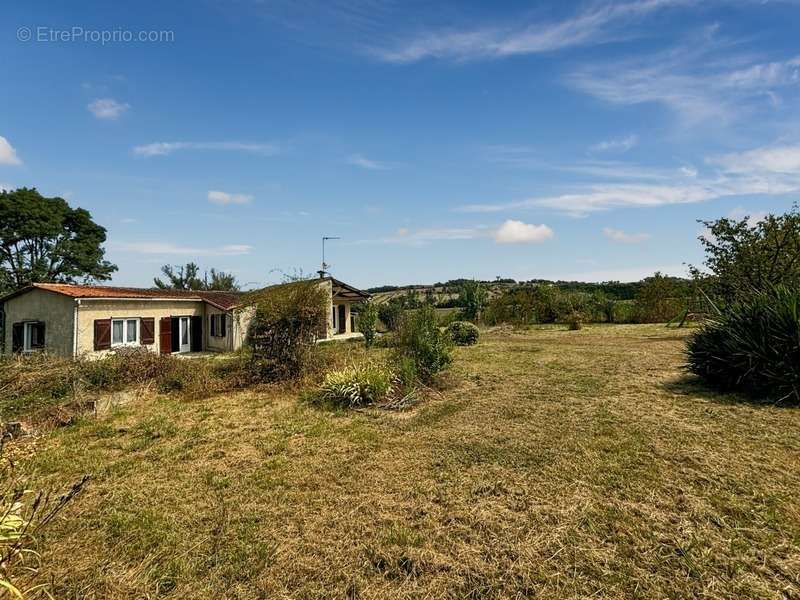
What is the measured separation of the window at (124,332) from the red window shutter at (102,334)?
0.90ft

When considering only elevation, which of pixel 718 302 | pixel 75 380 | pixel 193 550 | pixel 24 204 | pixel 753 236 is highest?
pixel 24 204

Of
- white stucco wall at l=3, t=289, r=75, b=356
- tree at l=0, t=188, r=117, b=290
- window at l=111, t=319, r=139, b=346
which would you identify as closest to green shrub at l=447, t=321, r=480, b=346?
window at l=111, t=319, r=139, b=346

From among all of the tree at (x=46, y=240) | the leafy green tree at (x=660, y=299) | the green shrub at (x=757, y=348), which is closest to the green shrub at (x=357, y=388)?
the green shrub at (x=757, y=348)

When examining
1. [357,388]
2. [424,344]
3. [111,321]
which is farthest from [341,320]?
[357,388]

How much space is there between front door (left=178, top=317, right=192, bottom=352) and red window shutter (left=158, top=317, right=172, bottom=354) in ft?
2.38

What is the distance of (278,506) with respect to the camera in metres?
4.22

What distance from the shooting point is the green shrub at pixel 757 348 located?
7293 mm

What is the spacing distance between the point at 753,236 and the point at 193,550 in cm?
2231

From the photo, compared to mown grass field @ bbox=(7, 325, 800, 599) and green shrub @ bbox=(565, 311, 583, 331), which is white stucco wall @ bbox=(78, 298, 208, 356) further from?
green shrub @ bbox=(565, 311, 583, 331)

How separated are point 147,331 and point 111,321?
5.29 ft

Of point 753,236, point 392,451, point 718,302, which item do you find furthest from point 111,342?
point 753,236

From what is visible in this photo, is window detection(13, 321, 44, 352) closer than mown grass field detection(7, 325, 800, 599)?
No

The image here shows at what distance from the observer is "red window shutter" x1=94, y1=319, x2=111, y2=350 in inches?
613

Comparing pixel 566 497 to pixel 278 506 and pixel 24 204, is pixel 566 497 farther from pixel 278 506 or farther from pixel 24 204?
pixel 24 204
